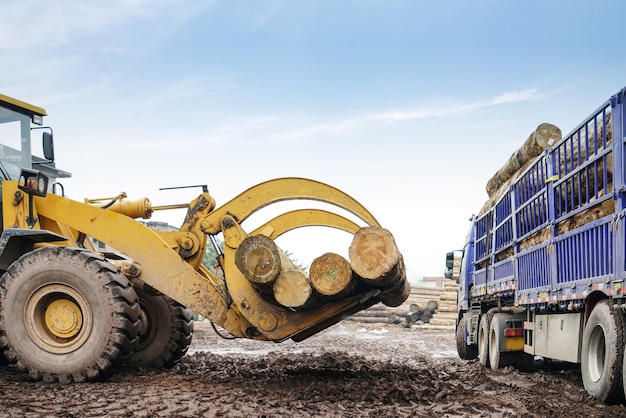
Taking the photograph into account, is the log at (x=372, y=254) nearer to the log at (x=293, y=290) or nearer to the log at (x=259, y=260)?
the log at (x=293, y=290)

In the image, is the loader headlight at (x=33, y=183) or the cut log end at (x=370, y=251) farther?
the loader headlight at (x=33, y=183)

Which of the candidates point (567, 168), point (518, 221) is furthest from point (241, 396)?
point (518, 221)

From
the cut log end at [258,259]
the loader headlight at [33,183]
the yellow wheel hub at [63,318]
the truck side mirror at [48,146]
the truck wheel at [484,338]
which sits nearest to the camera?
the cut log end at [258,259]

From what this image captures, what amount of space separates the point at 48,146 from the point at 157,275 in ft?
8.35

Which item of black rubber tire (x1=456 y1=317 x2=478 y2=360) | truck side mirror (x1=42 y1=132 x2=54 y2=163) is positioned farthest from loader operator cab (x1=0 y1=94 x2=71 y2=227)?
black rubber tire (x1=456 y1=317 x2=478 y2=360)

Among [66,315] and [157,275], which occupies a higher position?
[157,275]

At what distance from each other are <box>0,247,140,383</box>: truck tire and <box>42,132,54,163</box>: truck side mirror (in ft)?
5.56

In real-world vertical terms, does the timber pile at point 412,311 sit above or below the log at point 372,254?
below

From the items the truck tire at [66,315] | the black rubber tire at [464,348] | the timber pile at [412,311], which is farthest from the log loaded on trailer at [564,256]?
the timber pile at [412,311]

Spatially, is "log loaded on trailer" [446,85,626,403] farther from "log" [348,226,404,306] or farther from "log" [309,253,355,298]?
"log" [309,253,355,298]

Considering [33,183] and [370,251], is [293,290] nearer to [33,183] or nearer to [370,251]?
[370,251]

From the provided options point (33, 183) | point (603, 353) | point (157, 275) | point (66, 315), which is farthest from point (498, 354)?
point (33, 183)

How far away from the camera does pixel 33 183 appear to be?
390 inches

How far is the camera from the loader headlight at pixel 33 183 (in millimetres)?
9863
